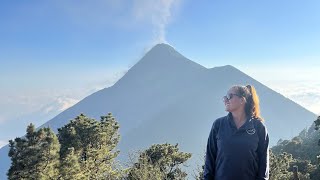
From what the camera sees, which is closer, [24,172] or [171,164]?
[24,172]

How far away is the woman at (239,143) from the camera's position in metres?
3.47

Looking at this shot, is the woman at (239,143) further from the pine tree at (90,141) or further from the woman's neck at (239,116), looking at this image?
the pine tree at (90,141)

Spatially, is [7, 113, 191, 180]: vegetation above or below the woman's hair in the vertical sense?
above

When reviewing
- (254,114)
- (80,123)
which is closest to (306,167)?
(80,123)

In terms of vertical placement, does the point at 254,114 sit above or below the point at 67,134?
below

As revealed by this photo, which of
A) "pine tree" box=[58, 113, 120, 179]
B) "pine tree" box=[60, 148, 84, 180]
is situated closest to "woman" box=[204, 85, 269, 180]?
"pine tree" box=[60, 148, 84, 180]

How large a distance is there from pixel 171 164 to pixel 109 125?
7.86 meters

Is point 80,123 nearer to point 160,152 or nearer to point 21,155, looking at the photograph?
point 160,152

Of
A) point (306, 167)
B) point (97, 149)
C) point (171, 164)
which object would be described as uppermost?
point (97, 149)

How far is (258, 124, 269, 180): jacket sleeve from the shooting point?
137 inches

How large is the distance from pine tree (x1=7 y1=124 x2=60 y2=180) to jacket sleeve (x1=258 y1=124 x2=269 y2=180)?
17.9 m

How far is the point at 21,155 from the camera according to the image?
20.4 metres

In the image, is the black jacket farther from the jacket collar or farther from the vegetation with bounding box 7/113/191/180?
the vegetation with bounding box 7/113/191/180

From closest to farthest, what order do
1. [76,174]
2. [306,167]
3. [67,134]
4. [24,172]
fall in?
[24,172] < [76,174] < [306,167] < [67,134]
